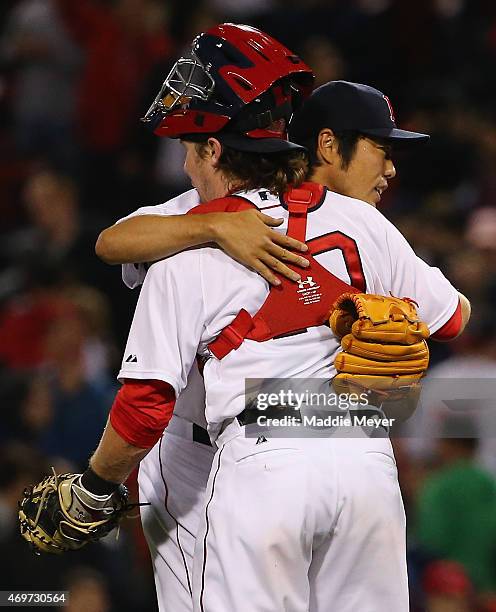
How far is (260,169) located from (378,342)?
532 millimetres

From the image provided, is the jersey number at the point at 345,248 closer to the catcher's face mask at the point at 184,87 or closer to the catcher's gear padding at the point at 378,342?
the catcher's gear padding at the point at 378,342

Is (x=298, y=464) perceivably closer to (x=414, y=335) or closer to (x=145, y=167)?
(x=414, y=335)

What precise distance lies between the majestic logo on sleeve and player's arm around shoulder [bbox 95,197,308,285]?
0.03 metres

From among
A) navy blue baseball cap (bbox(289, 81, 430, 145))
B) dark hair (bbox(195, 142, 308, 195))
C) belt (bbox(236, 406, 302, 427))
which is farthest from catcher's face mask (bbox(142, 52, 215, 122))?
belt (bbox(236, 406, 302, 427))

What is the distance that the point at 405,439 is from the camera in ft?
18.6

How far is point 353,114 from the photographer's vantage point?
10.4 feet

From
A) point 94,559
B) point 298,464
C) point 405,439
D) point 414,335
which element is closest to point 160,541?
point 298,464

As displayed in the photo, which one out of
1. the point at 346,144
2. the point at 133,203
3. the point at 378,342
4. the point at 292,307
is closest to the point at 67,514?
the point at 292,307

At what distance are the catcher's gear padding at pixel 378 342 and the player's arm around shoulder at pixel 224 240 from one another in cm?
16

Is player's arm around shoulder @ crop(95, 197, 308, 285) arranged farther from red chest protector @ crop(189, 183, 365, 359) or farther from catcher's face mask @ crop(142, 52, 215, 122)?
catcher's face mask @ crop(142, 52, 215, 122)

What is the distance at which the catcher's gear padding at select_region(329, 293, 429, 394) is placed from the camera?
→ 2799 mm

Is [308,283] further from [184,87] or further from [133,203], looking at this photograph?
[133,203]

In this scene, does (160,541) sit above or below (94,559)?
above

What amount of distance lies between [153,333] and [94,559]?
8.82 ft
